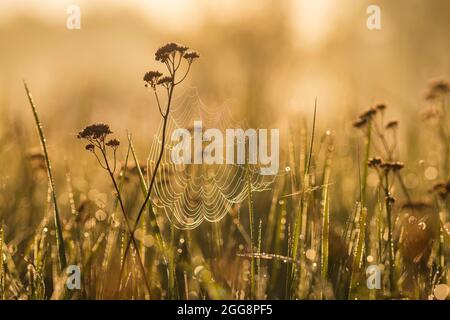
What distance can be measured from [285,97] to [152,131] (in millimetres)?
1297

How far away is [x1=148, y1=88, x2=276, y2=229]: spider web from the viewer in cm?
382

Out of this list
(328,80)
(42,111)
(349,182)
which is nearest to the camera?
(349,182)

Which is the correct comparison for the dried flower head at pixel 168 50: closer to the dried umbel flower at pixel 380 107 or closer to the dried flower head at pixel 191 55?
the dried flower head at pixel 191 55

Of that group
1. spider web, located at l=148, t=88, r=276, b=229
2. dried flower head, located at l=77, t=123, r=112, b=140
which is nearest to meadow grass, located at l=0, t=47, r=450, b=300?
dried flower head, located at l=77, t=123, r=112, b=140

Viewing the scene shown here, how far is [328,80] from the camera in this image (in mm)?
6758

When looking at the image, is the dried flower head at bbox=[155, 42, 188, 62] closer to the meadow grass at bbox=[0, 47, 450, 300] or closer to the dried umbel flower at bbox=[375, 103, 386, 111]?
the meadow grass at bbox=[0, 47, 450, 300]

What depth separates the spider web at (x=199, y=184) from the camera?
3.82 m

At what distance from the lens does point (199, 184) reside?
14.4 feet

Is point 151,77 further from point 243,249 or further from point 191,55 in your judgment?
point 243,249

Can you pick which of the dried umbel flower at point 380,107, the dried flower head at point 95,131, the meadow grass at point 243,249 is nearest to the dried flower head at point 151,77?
the meadow grass at point 243,249

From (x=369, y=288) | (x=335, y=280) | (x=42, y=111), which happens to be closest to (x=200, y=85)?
(x=42, y=111)

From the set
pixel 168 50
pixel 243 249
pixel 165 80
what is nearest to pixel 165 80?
pixel 165 80

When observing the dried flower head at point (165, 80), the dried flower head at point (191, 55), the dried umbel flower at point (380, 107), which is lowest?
the dried umbel flower at point (380, 107)
